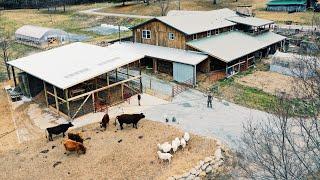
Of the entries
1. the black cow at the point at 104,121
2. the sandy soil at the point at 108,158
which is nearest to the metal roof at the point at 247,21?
the sandy soil at the point at 108,158

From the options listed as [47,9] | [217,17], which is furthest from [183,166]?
[47,9]

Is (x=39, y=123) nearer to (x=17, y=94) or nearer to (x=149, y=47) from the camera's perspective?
(x=17, y=94)

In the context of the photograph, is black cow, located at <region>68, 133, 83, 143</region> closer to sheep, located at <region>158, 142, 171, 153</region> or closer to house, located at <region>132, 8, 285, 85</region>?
sheep, located at <region>158, 142, 171, 153</region>

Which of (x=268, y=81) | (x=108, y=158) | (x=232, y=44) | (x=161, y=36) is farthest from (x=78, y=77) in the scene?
(x=232, y=44)

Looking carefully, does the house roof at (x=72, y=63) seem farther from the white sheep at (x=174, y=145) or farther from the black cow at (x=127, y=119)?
the white sheep at (x=174, y=145)

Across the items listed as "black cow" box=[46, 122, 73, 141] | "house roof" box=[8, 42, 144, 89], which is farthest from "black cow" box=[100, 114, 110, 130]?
"house roof" box=[8, 42, 144, 89]
